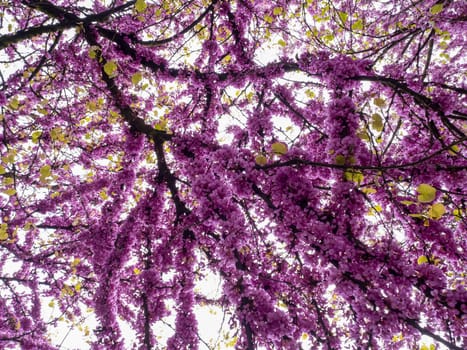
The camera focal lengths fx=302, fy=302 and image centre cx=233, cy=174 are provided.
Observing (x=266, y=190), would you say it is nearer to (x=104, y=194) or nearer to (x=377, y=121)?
(x=377, y=121)

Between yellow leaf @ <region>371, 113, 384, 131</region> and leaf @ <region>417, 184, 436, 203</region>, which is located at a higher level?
yellow leaf @ <region>371, 113, 384, 131</region>

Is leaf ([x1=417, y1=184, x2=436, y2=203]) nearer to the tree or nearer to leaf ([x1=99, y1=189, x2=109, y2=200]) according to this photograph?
the tree

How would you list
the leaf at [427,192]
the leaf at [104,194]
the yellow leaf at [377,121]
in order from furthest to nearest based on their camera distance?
1. the leaf at [104,194]
2. the yellow leaf at [377,121]
3. the leaf at [427,192]

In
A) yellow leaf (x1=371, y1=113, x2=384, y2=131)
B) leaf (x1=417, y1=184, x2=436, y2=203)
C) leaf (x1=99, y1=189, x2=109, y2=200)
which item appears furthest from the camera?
leaf (x1=99, y1=189, x2=109, y2=200)

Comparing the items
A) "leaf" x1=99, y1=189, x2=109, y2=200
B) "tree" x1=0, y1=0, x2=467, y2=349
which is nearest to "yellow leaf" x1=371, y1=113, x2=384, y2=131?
"tree" x1=0, y1=0, x2=467, y2=349

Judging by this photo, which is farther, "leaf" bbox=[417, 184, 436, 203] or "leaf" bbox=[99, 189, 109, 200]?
"leaf" bbox=[99, 189, 109, 200]

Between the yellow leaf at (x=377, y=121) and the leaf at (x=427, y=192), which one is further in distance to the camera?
the yellow leaf at (x=377, y=121)

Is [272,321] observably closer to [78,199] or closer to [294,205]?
[294,205]

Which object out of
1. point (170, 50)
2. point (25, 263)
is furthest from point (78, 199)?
point (170, 50)

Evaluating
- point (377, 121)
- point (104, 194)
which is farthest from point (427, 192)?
point (104, 194)

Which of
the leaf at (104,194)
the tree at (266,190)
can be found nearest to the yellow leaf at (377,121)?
the tree at (266,190)

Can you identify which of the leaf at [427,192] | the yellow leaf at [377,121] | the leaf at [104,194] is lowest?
the leaf at [427,192]

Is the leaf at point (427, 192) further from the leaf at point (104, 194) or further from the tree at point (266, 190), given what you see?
the leaf at point (104, 194)

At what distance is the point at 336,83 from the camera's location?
360 cm
